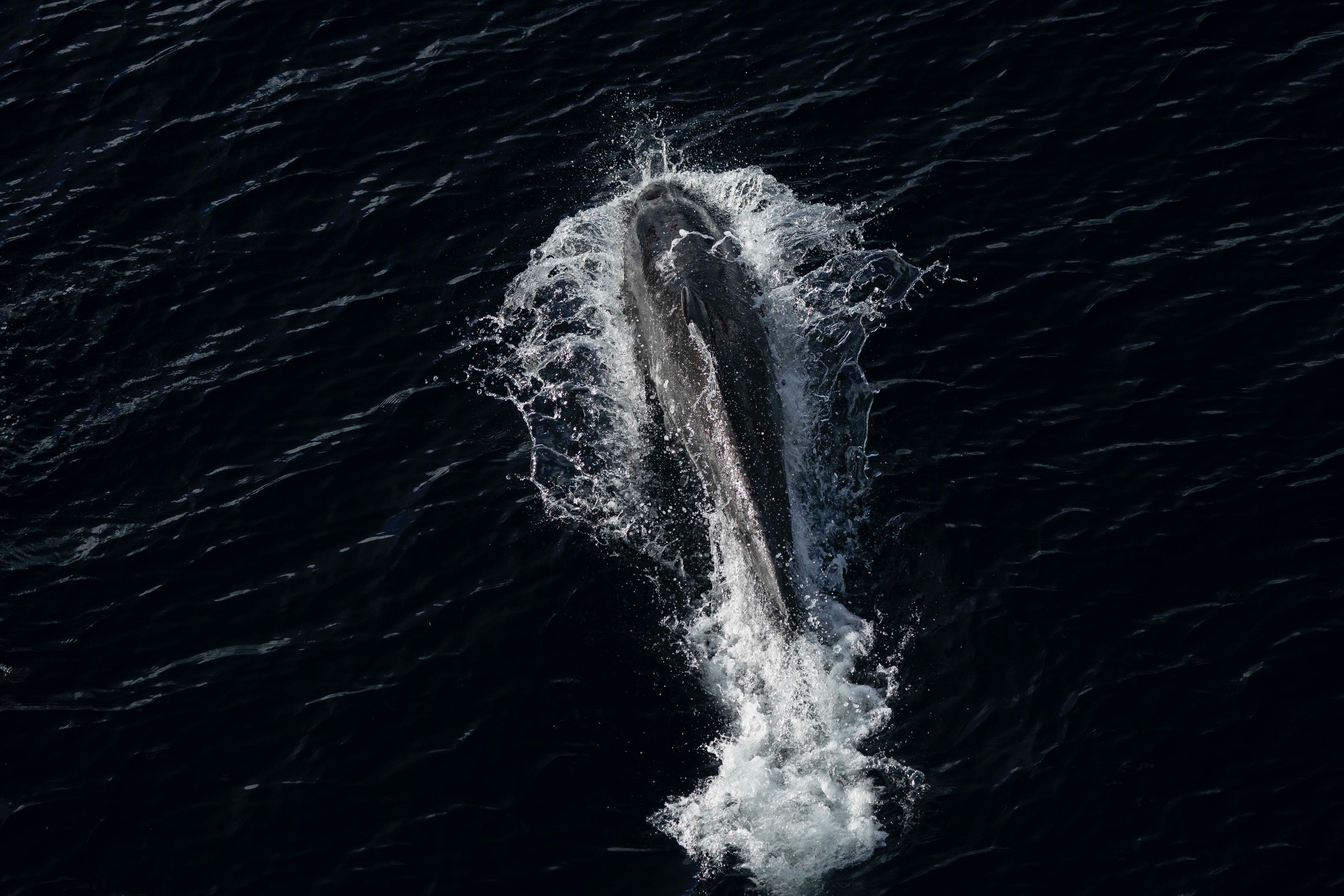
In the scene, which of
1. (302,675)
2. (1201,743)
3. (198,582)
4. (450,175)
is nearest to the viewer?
(1201,743)

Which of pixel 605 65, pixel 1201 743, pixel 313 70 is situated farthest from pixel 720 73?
pixel 1201 743

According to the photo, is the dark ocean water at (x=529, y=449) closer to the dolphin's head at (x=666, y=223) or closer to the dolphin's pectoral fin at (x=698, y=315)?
the dolphin's head at (x=666, y=223)

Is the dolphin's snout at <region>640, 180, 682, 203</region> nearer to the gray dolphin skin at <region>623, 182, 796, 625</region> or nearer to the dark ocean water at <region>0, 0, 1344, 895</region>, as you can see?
the gray dolphin skin at <region>623, 182, 796, 625</region>

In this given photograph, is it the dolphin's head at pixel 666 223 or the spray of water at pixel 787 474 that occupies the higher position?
the dolphin's head at pixel 666 223

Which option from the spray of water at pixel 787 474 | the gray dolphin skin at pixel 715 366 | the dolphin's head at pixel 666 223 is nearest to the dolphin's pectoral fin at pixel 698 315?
the gray dolphin skin at pixel 715 366

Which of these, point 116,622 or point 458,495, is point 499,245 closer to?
point 458,495

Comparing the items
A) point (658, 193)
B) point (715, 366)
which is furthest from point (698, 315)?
point (658, 193)
